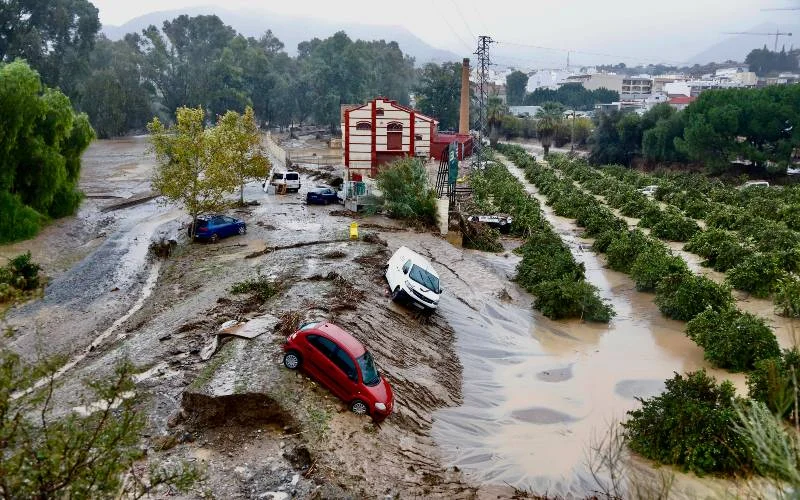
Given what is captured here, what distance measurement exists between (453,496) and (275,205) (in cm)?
3058

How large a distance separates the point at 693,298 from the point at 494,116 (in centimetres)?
8978

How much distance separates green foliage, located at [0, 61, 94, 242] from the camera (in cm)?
3050

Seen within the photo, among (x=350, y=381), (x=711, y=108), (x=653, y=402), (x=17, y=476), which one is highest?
(x=711, y=108)

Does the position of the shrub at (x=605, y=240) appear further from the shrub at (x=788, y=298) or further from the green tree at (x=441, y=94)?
the green tree at (x=441, y=94)

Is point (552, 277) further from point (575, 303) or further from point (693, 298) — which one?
point (693, 298)

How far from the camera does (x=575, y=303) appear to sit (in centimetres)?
2344

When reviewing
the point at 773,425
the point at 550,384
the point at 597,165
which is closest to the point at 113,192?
the point at 550,384

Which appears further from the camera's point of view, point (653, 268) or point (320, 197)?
point (320, 197)

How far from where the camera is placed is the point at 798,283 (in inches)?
907

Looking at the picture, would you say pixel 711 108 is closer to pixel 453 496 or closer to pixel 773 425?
pixel 453 496

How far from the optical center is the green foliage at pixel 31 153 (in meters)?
30.5

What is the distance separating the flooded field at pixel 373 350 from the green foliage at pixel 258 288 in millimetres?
480

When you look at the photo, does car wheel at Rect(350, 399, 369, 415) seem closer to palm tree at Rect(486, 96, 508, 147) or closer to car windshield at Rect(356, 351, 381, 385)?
car windshield at Rect(356, 351, 381, 385)

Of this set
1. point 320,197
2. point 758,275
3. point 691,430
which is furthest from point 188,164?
point 758,275
